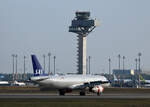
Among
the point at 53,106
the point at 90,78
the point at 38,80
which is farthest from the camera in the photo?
the point at 90,78

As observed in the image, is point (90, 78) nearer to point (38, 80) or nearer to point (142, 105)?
point (38, 80)

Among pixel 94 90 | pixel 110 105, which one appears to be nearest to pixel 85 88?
pixel 94 90

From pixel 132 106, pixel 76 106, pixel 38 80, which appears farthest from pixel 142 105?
pixel 38 80

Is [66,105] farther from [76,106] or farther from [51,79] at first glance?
[51,79]

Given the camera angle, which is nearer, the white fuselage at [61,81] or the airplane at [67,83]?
the white fuselage at [61,81]

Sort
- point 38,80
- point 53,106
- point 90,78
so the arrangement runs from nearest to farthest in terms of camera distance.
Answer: point 53,106 < point 38,80 < point 90,78

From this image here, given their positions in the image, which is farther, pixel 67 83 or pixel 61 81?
pixel 67 83

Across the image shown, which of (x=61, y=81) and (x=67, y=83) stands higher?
(x=61, y=81)

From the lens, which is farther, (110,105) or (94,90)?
(94,90)

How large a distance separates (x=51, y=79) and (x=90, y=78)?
9.15 meters

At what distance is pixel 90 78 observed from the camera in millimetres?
101500

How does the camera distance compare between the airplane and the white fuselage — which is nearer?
the white fuselage

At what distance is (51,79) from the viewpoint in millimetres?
95938

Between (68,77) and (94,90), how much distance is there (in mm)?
5449
